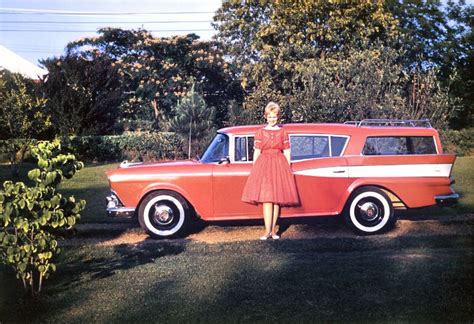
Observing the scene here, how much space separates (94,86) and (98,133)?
1.94 meters

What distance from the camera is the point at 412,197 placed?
7273mm

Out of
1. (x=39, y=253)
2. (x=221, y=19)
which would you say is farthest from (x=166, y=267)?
(x=221, y=19)

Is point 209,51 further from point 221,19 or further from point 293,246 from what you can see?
point 293,246

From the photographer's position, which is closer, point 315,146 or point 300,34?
point 315,146

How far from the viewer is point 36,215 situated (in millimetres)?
4512

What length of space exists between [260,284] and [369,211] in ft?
9.59

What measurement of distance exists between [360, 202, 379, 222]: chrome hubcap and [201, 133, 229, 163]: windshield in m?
2.04

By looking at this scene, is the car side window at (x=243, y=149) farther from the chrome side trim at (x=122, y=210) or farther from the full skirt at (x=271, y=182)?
the chrome side trim at (x=122, y=210)

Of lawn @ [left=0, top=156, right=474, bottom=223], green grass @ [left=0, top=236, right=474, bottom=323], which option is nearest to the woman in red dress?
green grass @ [left=0, top=236, right=474, bottom=323]

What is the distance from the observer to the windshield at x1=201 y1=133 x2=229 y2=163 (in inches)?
291

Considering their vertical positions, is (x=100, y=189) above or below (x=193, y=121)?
below

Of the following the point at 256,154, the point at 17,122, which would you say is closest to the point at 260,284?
the point at 256,154

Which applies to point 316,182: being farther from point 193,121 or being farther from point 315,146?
point 193,121

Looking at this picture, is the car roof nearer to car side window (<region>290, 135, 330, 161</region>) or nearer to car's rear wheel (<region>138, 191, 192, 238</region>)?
car side window (<region>290, 135, 330, 161</region>)
